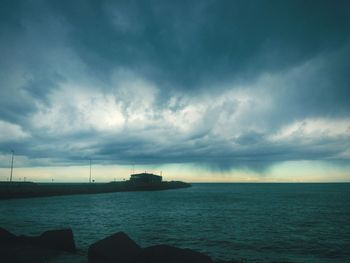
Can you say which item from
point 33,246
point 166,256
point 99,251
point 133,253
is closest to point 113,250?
point 99,251

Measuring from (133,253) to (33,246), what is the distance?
23.1ft

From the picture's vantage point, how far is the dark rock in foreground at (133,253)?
Result: 10.6 m

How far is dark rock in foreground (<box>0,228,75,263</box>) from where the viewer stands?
12.8m

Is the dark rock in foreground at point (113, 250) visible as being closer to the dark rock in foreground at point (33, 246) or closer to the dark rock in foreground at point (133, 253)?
the dark rock in foreground at point (133, 253)

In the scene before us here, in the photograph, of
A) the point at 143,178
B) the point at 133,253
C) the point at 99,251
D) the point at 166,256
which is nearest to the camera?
the point at 166,256

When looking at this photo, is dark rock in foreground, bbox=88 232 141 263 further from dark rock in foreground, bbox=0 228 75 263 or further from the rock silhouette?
dark rock in foreground, bbox=0 228 75 263

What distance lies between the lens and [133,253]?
13.2 metres

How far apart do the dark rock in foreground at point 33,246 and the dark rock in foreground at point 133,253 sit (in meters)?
2.73

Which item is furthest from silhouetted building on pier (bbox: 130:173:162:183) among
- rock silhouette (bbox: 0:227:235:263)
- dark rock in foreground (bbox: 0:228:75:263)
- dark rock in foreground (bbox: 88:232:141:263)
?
dark rock in foreground (bbox: 88:232:141:263)

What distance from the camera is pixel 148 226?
33.4 metres

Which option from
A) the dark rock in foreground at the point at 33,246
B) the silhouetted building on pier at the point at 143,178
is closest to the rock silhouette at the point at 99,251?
the dark rock in foreground at the point at 33,246

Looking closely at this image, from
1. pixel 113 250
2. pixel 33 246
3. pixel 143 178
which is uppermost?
pixel 143 178

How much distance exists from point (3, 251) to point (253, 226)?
2910 cm

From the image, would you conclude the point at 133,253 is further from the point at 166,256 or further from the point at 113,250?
the point at 166,256
